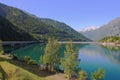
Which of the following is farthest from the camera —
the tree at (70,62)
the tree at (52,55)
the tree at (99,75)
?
the tree at (52,55)

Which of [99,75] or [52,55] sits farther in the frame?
[52,55]

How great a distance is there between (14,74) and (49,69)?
65090 mm

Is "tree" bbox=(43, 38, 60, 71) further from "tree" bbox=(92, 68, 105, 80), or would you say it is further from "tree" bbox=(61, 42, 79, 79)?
"tree" bbox=(92, 68, 105, 80)

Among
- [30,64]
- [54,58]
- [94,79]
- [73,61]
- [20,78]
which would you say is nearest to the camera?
[20,78]

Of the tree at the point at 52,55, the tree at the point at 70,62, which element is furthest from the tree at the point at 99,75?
the tree at the point at 52,55

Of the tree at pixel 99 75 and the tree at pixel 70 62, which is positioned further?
the tree at pixel 70 62

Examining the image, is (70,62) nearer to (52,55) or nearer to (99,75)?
(99,75)

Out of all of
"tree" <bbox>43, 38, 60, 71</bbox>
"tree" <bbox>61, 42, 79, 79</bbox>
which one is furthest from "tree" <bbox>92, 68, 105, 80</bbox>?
"tree" <bbox>43, 38, 60, 71</bbox>

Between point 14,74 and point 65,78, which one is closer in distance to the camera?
point 14,74

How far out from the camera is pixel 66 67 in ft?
218

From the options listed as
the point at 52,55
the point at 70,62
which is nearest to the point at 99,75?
the point at 70,62

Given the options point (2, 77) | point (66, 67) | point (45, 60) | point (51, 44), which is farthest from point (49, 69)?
point (2, 77)

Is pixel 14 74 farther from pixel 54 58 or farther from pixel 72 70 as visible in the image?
pixel 54 58

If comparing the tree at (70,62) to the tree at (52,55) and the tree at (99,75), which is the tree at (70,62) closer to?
the tree at (99,75)
